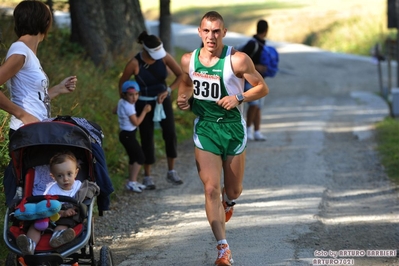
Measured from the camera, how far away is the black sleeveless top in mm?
10523

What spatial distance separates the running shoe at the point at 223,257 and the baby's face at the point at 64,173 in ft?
5.09

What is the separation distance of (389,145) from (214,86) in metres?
7.14

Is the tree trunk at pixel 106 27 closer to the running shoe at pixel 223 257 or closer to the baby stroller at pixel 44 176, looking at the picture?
the running shoe at pixel 223 257

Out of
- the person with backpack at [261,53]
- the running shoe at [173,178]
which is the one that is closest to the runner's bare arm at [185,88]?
the running shoe at [173,178]

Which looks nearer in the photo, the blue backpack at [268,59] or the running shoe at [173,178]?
the running shoe at [173,178]

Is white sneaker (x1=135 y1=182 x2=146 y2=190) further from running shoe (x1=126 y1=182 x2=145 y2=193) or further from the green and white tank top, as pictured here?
the green and white tank top

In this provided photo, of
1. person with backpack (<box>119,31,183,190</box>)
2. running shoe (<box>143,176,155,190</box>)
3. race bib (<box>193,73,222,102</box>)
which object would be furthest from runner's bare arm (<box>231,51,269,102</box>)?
running shoe (<box>143,176,155,190</box>)

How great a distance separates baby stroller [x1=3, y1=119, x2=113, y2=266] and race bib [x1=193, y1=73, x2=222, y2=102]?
1164 mm

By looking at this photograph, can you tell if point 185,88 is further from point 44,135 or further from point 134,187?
point 134,187

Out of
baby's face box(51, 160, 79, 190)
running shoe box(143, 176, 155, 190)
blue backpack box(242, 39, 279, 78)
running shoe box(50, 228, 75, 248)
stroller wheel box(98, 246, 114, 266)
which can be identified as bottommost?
running shoe box(143, 176, 155, 190)

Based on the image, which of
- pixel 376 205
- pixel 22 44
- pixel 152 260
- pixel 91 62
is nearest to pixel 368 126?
pixel 91 62

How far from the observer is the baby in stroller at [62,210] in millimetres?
5761

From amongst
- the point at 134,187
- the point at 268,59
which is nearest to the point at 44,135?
the point at 134,187

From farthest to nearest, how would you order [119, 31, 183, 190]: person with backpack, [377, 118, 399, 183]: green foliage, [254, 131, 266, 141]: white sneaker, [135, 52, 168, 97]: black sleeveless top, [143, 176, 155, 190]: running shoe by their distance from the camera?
[254, 131, 266, 141]: white sneaker → [377, 118, 399, 183]: green foliage → [143, 176, 155, 190]: running shoe → [135, 52, 168, 97]: black sleeveless top → [119, 31, 183, 190]: person with backpack
